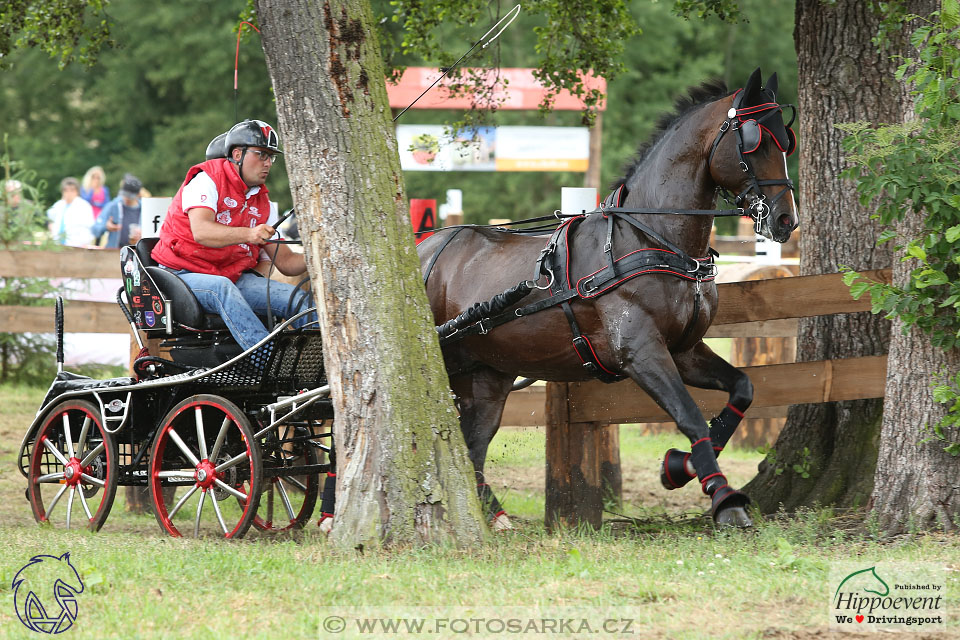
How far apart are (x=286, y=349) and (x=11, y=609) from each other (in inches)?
86.8

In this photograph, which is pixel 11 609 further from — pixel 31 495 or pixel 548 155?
pixel 548 155

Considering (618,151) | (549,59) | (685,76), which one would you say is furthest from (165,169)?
(549,59)

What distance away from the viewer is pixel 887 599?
3.97 meters

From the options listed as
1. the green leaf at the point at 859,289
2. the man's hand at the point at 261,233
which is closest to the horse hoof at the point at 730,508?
the green leaf at the point at 859,289

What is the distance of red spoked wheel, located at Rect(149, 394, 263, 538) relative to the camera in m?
5.79

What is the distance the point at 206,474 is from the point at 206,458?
9 cm

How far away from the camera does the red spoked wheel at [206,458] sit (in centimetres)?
579

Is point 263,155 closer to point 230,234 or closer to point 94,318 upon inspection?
point 230,234

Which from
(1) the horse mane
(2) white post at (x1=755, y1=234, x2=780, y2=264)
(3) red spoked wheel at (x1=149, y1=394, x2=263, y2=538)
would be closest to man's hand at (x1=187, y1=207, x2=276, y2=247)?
(3) red spoked wheel at (x1=149, y1=394, x2=263, y2=538)

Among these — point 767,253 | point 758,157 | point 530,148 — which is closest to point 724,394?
point 758,157

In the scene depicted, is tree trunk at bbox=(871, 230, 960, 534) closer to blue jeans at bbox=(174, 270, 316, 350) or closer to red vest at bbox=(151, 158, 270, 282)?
blue jeans at bbox=(174, 270, 316, 350)

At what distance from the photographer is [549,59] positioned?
8.32 m

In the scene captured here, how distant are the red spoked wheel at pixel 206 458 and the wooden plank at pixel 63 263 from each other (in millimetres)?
3360

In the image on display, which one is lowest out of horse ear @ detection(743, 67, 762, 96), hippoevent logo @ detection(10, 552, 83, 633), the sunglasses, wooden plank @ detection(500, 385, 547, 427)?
hippoevent logo @ detection(10, 552, 83, 633)
